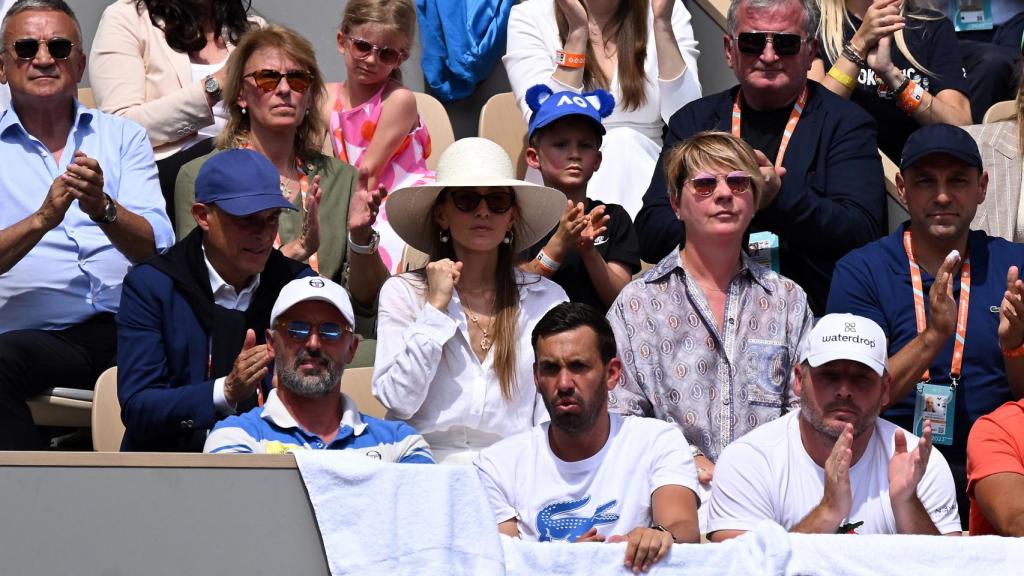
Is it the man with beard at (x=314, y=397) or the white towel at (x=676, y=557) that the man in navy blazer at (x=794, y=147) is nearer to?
the man with beard at (x=314, y=397)

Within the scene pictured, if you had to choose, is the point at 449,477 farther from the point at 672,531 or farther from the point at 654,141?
the point at 654,141

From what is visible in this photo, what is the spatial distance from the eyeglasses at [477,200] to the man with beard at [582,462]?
78cm

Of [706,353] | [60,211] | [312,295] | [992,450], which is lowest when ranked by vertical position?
[992,450]

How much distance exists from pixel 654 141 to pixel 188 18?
75.9 inches

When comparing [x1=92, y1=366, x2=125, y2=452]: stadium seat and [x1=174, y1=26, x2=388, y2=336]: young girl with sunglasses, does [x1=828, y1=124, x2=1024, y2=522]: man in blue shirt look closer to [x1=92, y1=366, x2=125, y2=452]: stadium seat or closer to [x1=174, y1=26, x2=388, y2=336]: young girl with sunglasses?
[x1=174, y1=26, x2=388, y2=336]: young girl with sunglasses

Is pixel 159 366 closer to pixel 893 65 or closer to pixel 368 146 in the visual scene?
pixel 368 146

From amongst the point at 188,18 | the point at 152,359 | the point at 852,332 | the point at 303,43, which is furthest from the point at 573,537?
the point at 188,18

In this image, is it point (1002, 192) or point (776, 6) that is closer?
point (776, 6)

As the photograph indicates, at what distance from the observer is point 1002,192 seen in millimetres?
6238

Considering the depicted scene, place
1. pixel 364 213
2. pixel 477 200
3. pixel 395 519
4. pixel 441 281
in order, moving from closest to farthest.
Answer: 1. pixel 395 519
2. pixel 441 281
3. pixel 477 200
4. pixel 364 213

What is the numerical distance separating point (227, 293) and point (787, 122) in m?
2.16

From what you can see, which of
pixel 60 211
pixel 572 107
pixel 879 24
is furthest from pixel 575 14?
pixel 60 211

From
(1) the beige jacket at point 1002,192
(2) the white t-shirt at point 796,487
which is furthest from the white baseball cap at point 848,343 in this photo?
(1) the beige jacket at point 1002,192

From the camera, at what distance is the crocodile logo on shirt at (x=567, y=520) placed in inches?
177
